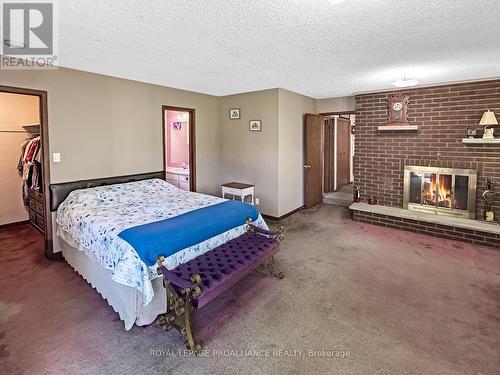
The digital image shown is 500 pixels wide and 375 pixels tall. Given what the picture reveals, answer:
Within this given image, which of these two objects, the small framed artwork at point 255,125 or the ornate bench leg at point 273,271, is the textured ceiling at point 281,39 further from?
the ornate bench leg at point 273,271

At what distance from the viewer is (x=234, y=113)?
Answer: 217 inches

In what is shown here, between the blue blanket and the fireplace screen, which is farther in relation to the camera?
the fireplace screen

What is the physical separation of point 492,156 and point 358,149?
1966 mm

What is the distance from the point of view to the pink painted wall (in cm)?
604

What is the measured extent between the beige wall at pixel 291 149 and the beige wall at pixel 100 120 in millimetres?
1750

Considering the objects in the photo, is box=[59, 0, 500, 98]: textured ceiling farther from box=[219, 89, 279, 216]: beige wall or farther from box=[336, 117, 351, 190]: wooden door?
box=[336, 117, 351, 190]: wooden door

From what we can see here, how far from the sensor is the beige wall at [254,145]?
16.5 ft

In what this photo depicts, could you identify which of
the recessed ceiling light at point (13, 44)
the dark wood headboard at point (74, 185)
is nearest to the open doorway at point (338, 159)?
the dark wood headboard at point (74, 185)

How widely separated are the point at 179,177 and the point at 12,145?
2.75 m

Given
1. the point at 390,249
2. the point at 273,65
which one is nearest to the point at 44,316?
the point at 273,65

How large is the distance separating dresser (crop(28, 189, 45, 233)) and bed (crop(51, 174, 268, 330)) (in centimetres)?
91

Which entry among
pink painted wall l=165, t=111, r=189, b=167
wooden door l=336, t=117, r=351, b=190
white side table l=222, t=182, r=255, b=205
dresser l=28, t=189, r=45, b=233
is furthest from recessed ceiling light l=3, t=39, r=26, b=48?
wooden door l=336, t=117, r=351, b=190

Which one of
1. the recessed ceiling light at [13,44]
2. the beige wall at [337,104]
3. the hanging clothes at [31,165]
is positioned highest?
the beige wall at [337,104]

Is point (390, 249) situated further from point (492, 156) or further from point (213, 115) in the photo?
point (213, 115)
